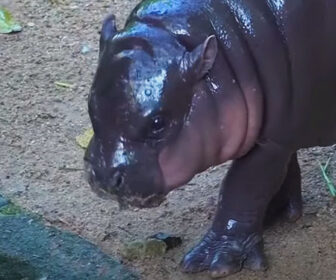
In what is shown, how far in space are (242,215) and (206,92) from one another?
17.4 inches

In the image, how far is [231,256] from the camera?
9.25 feet

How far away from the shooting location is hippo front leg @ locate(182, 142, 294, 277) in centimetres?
267

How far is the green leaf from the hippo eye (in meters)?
1.88

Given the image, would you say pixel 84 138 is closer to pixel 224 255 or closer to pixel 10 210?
pixel 10 210

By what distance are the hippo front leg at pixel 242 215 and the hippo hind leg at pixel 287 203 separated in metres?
0.19

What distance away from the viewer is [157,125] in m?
2.42

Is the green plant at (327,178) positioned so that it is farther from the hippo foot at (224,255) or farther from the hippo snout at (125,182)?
the hippo snout at (125,182)

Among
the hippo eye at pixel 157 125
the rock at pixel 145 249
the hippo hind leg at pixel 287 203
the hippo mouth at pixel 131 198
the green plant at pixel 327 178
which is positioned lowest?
the green plant at pixel 327 178

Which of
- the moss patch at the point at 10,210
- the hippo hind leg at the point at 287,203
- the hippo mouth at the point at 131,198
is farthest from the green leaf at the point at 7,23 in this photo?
the hippo mouth at the point at 131,198

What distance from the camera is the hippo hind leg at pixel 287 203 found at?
3000mm

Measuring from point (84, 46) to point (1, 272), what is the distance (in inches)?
53.0

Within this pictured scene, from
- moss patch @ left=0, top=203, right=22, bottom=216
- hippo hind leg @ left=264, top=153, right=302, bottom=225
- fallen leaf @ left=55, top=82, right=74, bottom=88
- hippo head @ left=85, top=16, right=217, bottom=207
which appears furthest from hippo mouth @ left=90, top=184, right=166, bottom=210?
fallen leaf @ left=55, top=82, right=74, bottom=88

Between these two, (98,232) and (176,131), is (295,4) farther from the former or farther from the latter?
(98,232)

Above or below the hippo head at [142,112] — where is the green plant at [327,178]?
below
